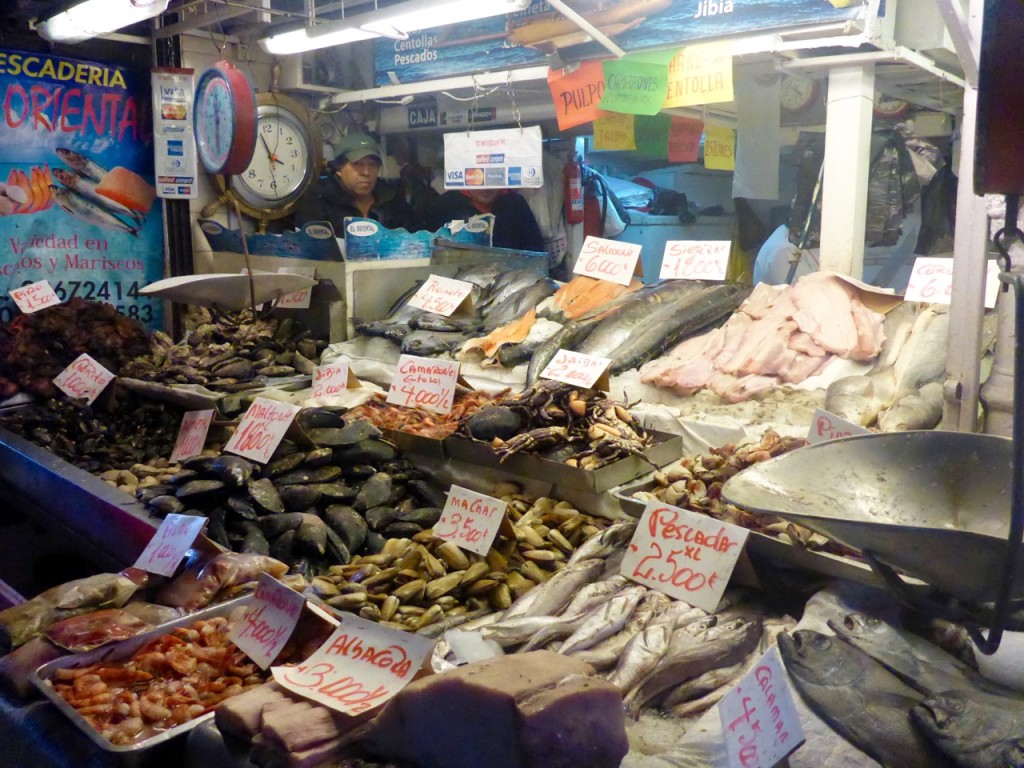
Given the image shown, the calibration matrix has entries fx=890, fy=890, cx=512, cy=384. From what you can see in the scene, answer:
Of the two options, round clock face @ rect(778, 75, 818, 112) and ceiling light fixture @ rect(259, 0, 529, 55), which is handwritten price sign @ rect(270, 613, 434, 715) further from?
round clock face @ rect(778, 75, 818, 112)

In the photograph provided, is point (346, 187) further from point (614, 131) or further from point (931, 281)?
point (931, 281)

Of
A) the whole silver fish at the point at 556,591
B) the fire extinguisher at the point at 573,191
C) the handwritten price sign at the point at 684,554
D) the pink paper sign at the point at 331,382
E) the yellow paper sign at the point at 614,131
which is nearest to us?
the handwritten price sign at the point at 684,554

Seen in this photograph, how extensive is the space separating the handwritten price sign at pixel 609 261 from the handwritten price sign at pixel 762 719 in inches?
127

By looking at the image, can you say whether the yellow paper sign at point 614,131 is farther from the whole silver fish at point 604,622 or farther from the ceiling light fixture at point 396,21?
the whole silver fish at point 604,622

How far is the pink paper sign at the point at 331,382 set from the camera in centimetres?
433

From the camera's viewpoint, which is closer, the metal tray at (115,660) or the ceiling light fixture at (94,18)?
the metal tray at (115,660)

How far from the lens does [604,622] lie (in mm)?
2314

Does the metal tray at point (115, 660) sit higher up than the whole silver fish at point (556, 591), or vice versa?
the whole silver fish at point (556, 591)

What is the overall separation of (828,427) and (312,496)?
5.91ft

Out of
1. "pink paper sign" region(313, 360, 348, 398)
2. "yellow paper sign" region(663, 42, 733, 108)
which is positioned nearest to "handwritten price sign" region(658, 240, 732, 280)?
"yellow paper sign" region(663, 42, 733, 108)

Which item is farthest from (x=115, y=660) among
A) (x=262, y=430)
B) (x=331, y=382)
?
(x=331, y=382)

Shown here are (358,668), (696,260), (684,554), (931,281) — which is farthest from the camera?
(696,260)

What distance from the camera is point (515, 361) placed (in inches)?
186

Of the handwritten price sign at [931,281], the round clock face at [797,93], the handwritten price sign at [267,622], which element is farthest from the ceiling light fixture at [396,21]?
the round clock face at [797,93]
